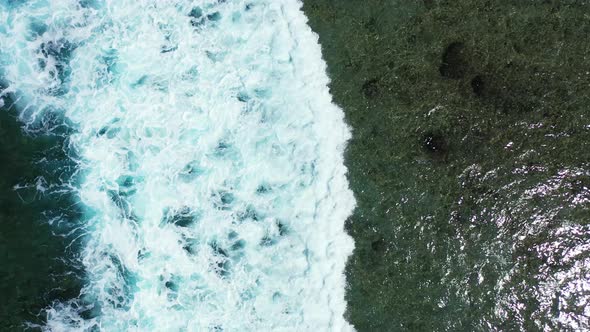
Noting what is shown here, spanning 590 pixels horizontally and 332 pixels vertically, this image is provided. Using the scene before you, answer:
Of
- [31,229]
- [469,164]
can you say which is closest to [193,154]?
[31,229]

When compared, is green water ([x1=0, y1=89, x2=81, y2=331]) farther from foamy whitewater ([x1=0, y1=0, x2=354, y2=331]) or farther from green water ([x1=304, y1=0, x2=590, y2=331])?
green water ([x1=304, y1=0, x2=590, y2=331])

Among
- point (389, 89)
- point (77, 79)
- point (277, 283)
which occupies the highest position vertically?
point (389, 89)

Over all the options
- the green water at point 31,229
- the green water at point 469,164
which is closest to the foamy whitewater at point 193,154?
the green water at point 31,229

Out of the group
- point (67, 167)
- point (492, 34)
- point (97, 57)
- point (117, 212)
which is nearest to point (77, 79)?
point (97, 57)

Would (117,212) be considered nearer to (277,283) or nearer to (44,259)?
(44,259)

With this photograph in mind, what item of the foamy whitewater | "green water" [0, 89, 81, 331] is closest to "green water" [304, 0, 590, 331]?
the foamy whitewater

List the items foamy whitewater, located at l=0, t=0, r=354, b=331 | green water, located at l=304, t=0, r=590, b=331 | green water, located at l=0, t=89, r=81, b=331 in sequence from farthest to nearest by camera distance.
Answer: green water, located at l=0, t=89, r=81, b=331 → foamy whitewater, located at l=0, t=0, r=354, b=331 → green water, located at l=304, t=0, r=590, b=331
